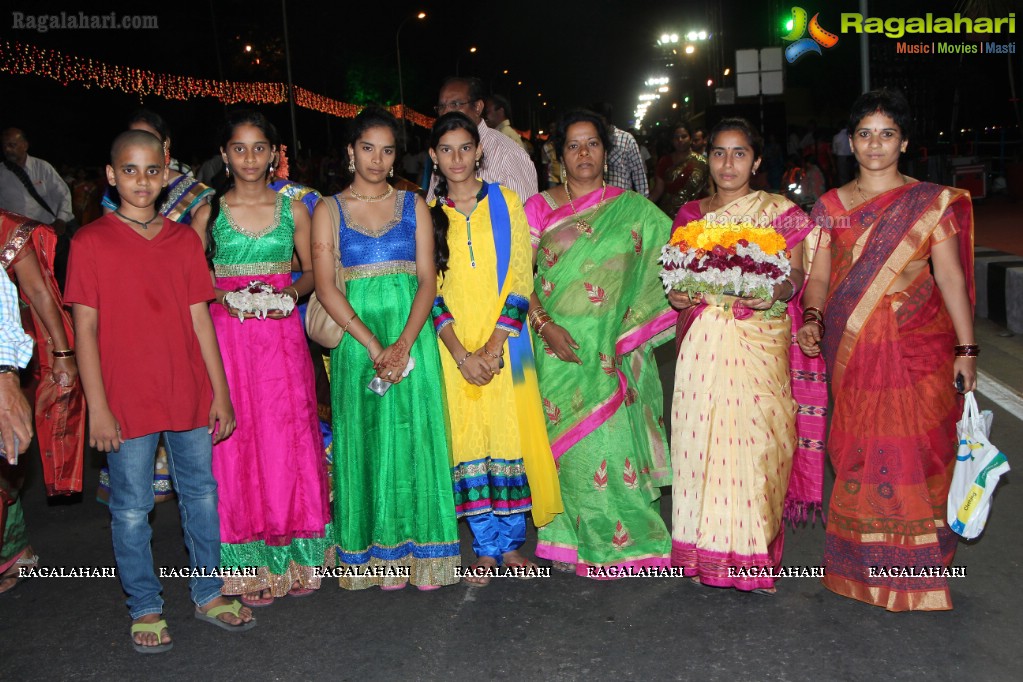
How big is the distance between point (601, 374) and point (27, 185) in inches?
270

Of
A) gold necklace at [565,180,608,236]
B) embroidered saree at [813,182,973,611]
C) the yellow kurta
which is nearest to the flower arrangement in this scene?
embroidered saree at [813,182,973,611]

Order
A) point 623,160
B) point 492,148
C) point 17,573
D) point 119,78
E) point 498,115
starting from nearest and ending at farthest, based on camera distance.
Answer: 1. point 17,573
2. point 492,148
3. point 498,115
4. point 623,160
5. point 119,78

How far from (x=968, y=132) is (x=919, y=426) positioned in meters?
25.9

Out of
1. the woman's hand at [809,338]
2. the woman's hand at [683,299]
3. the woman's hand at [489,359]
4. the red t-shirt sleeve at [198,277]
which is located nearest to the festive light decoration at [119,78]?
the woman's hand at [489,359]

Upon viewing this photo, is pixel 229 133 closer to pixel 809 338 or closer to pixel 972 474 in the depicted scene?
pixel 809 338

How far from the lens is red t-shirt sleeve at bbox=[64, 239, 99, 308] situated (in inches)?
147

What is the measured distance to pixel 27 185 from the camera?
30.1 ft

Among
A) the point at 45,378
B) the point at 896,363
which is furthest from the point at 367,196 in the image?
the point at 896,363

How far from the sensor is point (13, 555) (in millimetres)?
4695

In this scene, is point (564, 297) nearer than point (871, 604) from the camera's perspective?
No

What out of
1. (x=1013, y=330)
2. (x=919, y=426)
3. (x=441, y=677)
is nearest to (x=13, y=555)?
(x=441, y=677)

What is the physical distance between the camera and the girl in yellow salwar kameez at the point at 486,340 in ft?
14.8

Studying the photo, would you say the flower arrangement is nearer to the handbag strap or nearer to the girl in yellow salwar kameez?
the girl in yellow salwar kameez

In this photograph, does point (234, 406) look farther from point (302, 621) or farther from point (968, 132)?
point (968, 132)
